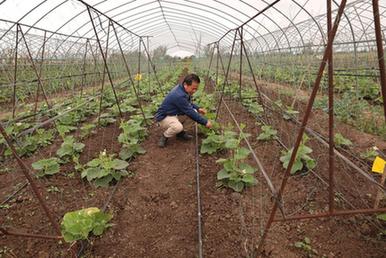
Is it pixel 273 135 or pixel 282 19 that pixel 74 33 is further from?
pixel 273 135

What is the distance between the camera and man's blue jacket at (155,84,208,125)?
4762mm

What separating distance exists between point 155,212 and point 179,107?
221 cm

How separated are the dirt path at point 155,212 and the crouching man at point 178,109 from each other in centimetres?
59

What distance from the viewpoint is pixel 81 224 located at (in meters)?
2.49

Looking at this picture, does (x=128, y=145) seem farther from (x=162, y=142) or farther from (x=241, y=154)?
(x=241, y=154)

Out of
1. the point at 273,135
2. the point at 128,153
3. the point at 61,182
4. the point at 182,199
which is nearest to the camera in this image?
the point at 182,199

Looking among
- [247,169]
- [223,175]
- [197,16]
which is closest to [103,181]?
[223,175]

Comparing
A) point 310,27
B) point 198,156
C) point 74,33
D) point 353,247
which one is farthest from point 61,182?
point 310,27

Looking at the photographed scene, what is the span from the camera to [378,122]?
574cm

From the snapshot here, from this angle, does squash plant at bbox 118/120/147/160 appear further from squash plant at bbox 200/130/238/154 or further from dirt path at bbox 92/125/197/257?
squash plant at bbox 200/130/238/154

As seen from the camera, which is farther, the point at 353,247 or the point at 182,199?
the point at 182,199

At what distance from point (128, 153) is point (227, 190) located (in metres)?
1.74

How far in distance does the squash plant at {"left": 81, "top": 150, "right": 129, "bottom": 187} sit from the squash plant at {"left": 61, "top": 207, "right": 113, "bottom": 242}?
921mm

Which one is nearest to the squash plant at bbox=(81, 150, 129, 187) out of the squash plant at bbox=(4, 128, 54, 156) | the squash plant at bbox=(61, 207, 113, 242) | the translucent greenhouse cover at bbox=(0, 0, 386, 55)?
the squash plant at bbox=(61, 207, 113, 242)
